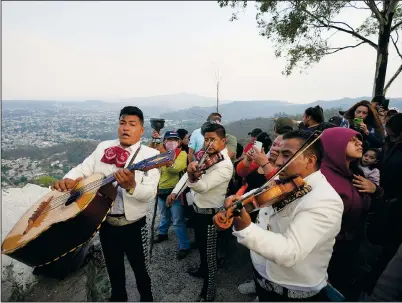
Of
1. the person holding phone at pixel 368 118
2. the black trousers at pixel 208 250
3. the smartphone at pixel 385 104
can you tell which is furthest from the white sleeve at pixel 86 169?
the smartphone at pixel 385 104

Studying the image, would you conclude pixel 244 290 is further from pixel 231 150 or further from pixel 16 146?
pixel 16 146

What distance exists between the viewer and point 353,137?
98.4 inches

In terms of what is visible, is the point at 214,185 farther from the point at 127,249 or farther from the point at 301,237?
the point at 301,237

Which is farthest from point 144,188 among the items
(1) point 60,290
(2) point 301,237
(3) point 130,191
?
(1) point 60,290

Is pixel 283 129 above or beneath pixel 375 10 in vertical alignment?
beneath

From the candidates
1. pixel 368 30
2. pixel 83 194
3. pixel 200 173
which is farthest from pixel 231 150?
pixel 368 30

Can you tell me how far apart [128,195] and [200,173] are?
85cm

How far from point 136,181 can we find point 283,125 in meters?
2.53

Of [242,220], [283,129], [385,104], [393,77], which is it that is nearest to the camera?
[242,220]

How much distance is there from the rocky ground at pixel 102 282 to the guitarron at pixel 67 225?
104cm

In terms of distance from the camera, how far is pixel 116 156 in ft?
8.92

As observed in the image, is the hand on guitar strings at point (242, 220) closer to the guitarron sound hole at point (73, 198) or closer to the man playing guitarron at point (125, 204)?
the man playing guitarron at point (125, 204)

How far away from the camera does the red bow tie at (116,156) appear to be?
8.79ft

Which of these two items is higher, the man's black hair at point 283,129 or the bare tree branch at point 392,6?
the bare tree branch at point 392,6
